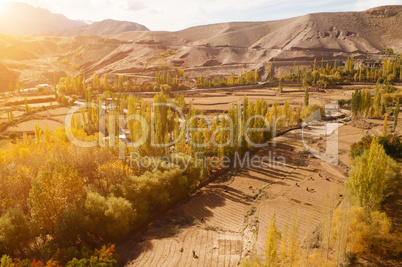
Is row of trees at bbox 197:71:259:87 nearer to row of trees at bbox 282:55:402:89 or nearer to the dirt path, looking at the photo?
row of trees at bbox 282:55:402:89

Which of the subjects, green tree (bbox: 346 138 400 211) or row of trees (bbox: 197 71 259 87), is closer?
green tree (bbox: 346 138 400 211)

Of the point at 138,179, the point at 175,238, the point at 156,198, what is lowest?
the point at 175,238

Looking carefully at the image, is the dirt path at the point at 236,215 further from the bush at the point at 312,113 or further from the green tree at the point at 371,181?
the bush at the point at 312,113

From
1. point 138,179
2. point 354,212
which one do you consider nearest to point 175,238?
point 138,179

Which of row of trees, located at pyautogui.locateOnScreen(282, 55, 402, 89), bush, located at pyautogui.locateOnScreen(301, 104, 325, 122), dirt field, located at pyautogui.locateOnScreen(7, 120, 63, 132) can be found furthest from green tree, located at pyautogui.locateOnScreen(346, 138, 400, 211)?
row of trees, located at pyautogui.locateOnScreen(282, 55, 402, 89)

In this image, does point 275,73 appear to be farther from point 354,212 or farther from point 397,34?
point 354,212

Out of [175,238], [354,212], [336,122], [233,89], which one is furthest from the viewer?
[233,89]
